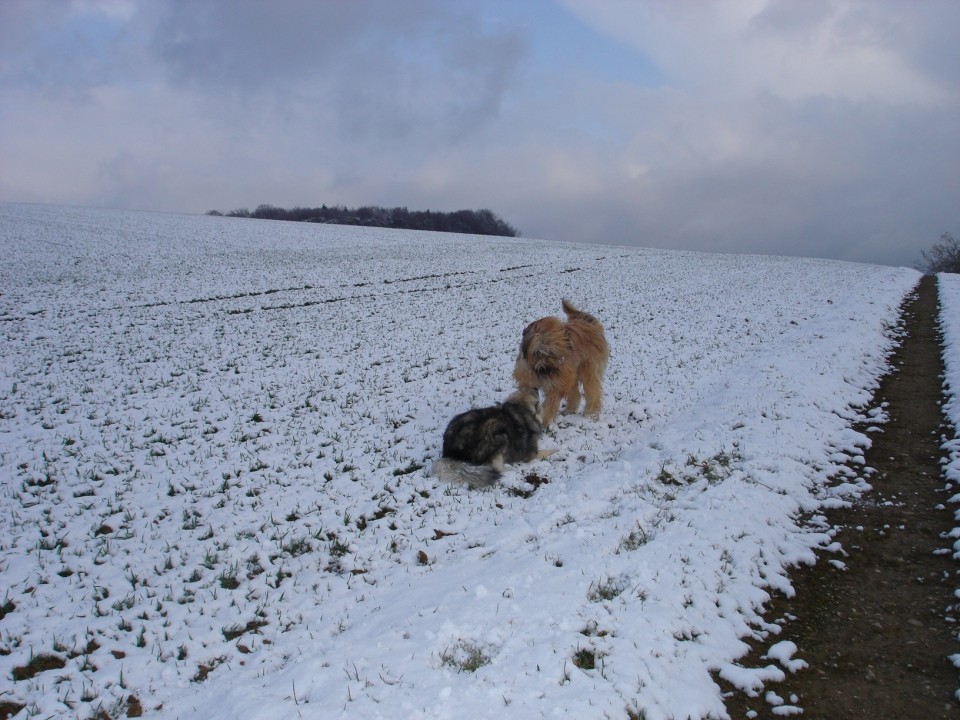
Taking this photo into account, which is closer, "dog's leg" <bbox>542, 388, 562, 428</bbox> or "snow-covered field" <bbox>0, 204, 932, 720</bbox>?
"snow-covered field" <bbox>0, 204, 932, 720</bbox>

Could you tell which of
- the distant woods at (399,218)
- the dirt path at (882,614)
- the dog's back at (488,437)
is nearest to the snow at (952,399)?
the dirt path at (882,614)

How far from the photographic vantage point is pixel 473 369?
13.0m

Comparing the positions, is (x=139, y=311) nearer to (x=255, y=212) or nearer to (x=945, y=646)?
(x=945, y=646)

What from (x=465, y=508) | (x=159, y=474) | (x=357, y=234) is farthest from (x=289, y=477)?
(x=357, y=234)

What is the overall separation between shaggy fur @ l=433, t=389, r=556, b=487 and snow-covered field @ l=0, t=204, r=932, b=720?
247mm

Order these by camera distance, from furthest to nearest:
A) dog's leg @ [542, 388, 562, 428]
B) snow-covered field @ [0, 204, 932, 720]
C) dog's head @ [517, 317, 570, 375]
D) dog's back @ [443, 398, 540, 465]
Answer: dog's leg @ [542, 388, 562, 428] → dog's head @ [517, 317, 570, 375] → dog's back @ [443, 398, 540, 465] → snow-covered field @ [0, 204, 932, 720]

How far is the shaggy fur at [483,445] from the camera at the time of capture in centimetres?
734

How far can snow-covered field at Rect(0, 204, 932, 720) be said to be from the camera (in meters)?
4.07

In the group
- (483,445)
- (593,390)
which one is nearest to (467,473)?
(483,445)

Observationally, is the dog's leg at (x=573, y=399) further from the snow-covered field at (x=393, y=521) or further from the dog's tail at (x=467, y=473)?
the dog's tail at (x=467, y=473)

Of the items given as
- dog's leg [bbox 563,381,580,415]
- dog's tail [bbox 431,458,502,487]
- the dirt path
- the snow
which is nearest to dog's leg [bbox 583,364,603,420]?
dog's leg [bbox 563,381,580,415]

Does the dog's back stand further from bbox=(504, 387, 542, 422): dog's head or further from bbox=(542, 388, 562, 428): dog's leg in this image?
bbox=(542, 388, 562, 428): dog's leg

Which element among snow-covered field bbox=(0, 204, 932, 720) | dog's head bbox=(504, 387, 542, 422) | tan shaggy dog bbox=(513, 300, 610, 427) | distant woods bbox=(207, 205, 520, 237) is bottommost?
snow-covered field bbox=(0, 204, 932, 720)

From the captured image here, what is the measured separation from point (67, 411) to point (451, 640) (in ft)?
34.8
